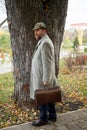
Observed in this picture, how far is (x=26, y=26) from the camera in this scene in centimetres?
458

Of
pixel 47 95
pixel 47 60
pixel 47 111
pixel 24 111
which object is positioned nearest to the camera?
pixel 47 60

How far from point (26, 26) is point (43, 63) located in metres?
1.29

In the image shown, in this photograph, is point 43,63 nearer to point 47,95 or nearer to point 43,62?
point 43,62

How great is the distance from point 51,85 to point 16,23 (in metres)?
1.62

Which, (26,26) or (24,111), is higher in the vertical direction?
(26,26)

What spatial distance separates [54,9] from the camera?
15.4 feet

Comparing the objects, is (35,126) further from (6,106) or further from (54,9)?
(54,9)

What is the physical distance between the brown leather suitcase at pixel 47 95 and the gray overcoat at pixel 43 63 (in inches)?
5.4

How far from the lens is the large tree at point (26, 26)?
4.53 metres

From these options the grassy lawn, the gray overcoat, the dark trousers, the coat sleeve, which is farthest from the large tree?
the coat sleeve

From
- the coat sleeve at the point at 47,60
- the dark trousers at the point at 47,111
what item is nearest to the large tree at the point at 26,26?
the dark trousers at the point at 47,111

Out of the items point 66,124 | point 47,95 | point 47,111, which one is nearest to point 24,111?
point 47,111

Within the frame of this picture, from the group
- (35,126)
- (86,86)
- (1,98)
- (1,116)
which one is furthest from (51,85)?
(86,86)

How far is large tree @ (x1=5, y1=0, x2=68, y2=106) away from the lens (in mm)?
4529
